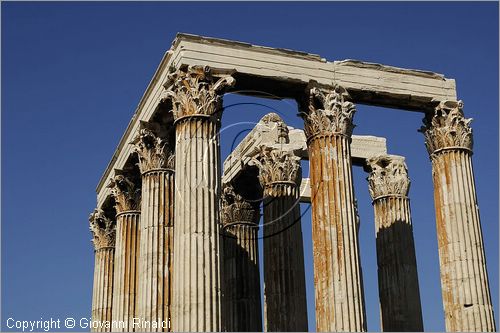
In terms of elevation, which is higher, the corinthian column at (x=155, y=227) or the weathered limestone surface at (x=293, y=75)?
the weathered limestone surface at (x=293, y=75)

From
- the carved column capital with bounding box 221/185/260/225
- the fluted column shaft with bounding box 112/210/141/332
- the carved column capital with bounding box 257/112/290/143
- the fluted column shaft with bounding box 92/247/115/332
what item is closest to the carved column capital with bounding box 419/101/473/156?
the carved column capital with bounding box 257/112/290/143

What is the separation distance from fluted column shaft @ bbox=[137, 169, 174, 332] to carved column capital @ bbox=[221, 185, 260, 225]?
23.0ft

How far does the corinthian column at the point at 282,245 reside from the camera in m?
36.3

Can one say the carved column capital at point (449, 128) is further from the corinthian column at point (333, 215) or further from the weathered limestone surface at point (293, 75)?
the corinthian column at point (333, 215)

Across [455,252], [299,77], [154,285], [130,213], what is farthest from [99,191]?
[455,252]

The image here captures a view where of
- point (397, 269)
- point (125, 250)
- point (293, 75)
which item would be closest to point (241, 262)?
point (125, 250)

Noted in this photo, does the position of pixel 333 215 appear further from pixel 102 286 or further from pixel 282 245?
pixel 102 286

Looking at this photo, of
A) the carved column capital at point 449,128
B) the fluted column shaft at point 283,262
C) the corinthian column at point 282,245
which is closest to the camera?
the carved column capital at point 449,128

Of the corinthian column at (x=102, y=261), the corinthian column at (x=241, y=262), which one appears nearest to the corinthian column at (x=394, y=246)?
the corinthian column at (x=241, y=262)

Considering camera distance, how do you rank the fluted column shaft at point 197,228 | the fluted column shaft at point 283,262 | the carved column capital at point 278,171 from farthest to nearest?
the carved column capital at point 278,171, the fluted column shaft at point 283,262, the fluted column shaft at point 197,228

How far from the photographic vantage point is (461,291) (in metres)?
31.9

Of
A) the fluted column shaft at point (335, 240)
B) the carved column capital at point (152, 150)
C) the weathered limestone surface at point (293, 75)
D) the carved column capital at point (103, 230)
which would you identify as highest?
the weathered limestone surface at point (293, 75)

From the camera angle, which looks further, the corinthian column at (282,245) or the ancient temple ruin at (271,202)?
the corinthian column at (282,245)

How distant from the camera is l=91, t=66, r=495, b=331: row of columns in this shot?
93.5 ft
